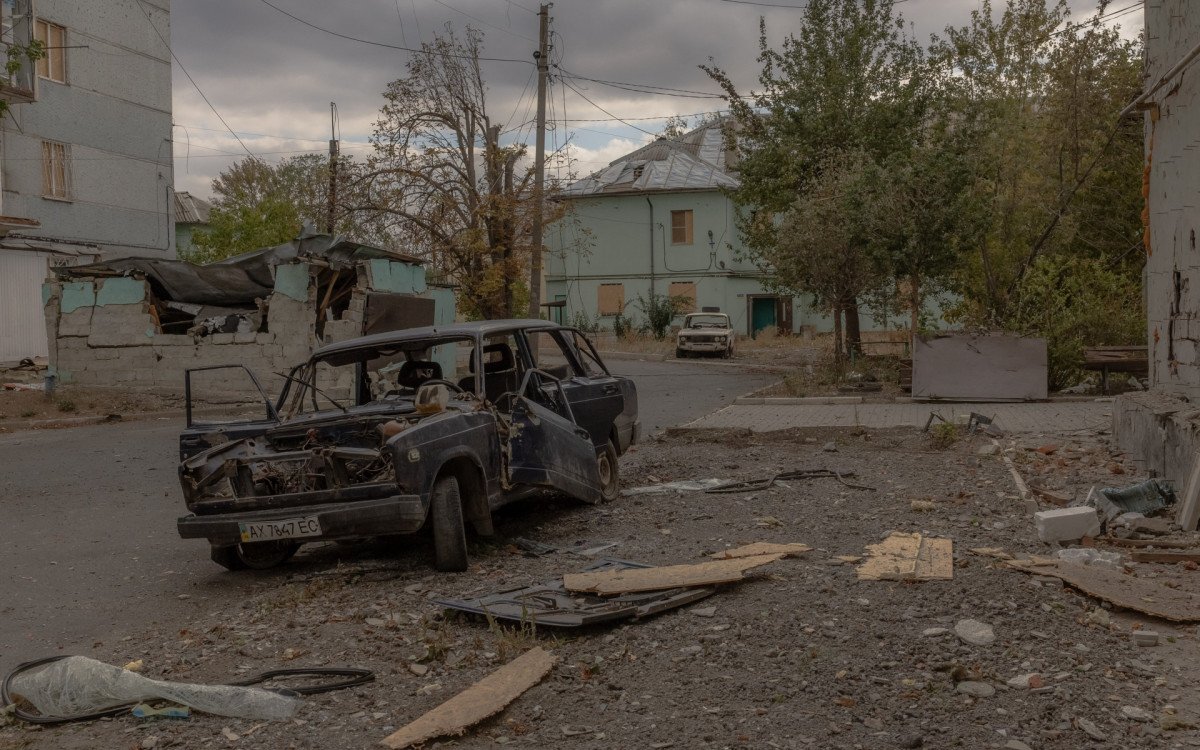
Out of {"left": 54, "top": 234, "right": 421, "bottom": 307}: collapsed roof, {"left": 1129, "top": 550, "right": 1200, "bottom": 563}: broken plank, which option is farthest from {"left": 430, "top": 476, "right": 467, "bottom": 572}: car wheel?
{"left": 54, "top": 234, "right": 421, "bottom": 307}: collapsed roof

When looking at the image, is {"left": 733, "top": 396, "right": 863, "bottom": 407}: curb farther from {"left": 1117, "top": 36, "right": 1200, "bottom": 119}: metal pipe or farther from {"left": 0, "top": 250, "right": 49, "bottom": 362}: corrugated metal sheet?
{"left": 0, "top": 250, "right": 49, "bottom": 362}: corrugated metal sheet

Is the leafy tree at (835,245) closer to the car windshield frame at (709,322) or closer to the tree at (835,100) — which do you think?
the tree at (835,100)

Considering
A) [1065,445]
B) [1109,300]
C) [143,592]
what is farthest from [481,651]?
[1109,300]

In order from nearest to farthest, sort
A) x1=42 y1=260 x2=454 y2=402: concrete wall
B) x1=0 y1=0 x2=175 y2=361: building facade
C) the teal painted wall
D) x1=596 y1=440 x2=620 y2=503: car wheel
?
x1=596 y1=440 x2=620 y2=503: car wheel < x1=42 y1=260 x2=454 y2=402: concrete wall < x1=0 y1=0 x2=175 y2=361: building facade < the teal painted wall

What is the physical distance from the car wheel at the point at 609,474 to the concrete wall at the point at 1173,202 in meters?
6.05

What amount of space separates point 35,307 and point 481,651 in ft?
85.2

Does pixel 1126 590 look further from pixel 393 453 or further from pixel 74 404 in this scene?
pixel 74 404

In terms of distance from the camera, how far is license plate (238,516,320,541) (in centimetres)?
646

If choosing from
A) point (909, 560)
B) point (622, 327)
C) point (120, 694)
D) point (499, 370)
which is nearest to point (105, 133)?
point (622, 327)

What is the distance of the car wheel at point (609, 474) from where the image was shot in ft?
30.5

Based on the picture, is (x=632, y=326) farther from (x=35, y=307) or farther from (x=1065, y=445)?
(x=1065, y=445)

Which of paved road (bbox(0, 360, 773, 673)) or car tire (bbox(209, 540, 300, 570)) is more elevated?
car tire (bbox(209, 540, 300, 570))

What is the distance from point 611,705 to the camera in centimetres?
432

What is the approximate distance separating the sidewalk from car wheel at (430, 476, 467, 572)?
8.30m
